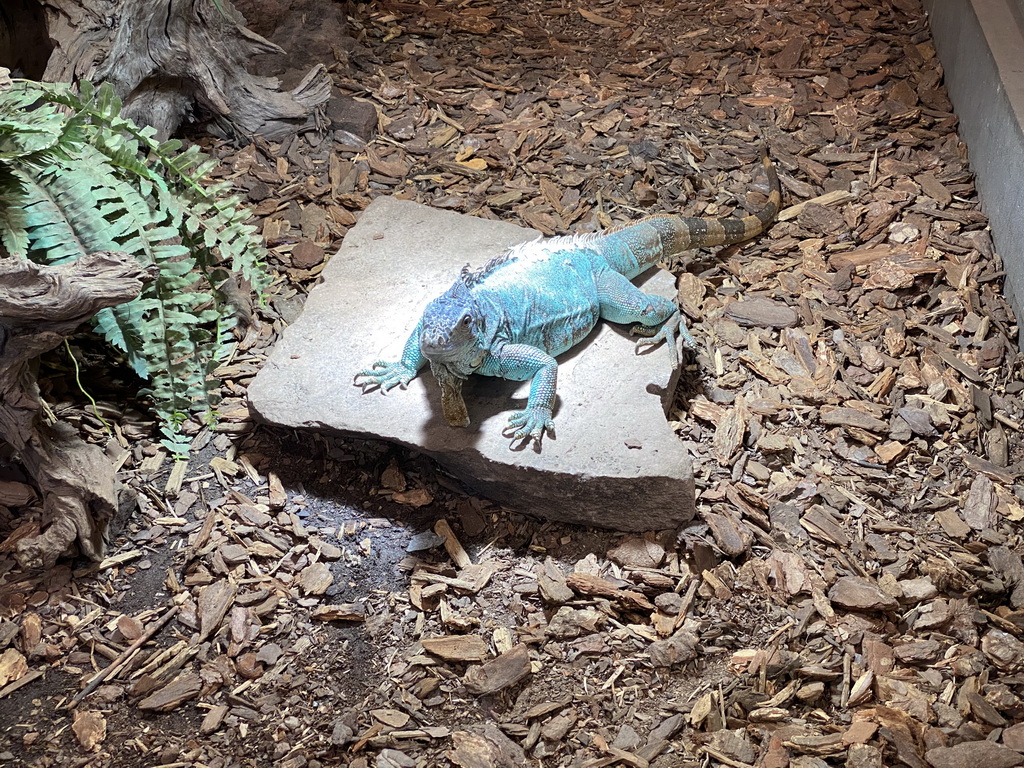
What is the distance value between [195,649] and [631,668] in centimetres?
177

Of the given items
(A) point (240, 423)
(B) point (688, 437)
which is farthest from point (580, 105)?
(A) point (240, 423)

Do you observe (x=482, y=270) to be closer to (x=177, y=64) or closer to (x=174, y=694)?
(x=174, y=694)

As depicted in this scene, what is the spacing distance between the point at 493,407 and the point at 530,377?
8.7 inches

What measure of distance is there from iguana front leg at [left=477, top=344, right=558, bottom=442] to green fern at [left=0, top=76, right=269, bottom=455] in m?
1.53

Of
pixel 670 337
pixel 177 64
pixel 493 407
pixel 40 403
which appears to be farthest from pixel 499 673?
pixel 177 64

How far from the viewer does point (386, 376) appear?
4258 mm

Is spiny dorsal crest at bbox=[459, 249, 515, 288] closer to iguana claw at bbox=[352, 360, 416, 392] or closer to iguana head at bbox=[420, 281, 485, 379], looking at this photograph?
iguana head at bbox=[420, 281, 485, 379]

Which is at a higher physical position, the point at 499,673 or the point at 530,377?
the point at 530,377

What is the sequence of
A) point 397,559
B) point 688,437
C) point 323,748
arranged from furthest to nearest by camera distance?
point 688,437 → point 397,559 → point 323,748

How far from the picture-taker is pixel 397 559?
4.00 meters

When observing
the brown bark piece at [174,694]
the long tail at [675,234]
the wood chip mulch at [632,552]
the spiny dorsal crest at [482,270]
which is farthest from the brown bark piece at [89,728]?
the long tail at [675,234]

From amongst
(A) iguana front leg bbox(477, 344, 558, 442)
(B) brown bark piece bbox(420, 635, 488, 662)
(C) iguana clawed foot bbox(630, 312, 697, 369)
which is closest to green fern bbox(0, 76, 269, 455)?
(A) iguana front leg bbox(477, 344, 558, 442)

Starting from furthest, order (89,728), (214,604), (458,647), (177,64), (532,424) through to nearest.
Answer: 1. (177,64)
2. (532,424)
3. (214,604)
4. (458,647)
5. (89,728)

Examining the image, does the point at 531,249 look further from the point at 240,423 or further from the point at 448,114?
the point at 448,114
